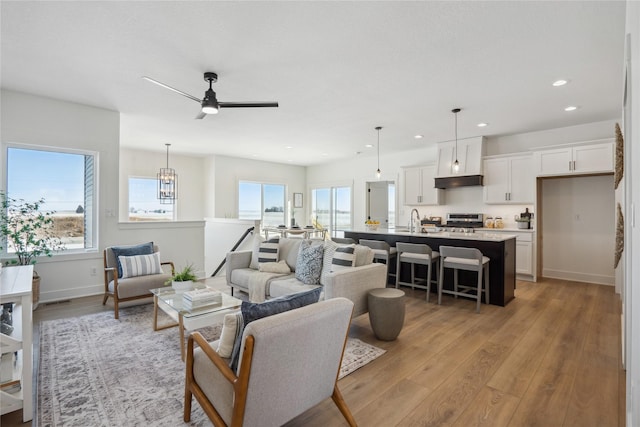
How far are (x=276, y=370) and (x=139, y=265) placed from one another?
10.7 ft

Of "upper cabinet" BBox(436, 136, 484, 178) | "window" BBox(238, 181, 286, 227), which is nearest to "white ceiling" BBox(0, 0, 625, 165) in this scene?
"upper cabinet" BBox(436, 136, 484, 178)

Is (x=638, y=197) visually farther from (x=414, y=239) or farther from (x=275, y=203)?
(x=275, y=203)

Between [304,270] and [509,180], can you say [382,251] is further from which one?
[509,180]

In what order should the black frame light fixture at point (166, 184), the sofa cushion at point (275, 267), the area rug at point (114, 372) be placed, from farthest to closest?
the black frame light fixture at point (166, 184) < the sofa cushion at point (275, 267) < the area rug at point (114, 372)

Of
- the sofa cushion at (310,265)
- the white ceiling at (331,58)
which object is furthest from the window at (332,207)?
the sofa cushion at (310,265)

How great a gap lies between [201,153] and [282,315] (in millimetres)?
7468

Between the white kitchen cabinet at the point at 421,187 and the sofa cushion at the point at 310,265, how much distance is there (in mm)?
4167

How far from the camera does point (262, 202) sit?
932cm

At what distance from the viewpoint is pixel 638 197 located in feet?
3.73

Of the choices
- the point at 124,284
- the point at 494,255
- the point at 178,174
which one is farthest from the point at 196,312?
the point at 178,174

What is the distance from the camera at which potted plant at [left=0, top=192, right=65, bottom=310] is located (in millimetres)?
3766

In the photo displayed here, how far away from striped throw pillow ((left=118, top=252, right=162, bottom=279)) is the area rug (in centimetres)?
58

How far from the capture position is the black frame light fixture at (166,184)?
7770 millimetres

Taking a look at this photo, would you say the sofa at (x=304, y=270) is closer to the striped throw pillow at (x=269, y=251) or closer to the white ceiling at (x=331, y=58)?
the striped throw pillow at (x=269, y=251)
